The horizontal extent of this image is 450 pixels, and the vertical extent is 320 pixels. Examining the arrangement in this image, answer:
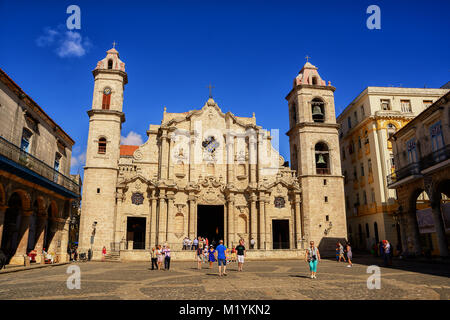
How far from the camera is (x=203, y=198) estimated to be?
32.7 m

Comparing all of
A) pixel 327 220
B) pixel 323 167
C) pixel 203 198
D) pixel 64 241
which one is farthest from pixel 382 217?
pixel 64 241

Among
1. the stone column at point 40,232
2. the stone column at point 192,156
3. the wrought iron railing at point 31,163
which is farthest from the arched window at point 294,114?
the stone column at point 40,232

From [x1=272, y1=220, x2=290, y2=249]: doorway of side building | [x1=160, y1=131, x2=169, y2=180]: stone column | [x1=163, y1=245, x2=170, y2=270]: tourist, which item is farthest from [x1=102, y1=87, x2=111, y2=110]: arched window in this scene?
[x1=272, y1=220, x2=290, y2=249]: doorway of side building

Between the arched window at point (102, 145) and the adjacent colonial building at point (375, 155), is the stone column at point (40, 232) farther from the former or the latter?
the adjacent colonial building at point (375, 155)

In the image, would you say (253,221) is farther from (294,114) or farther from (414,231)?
(414,231)

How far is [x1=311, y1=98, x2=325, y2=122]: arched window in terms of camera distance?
35.4 meters

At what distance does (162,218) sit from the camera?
30609 millimetres

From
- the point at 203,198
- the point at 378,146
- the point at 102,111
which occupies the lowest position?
the point at 203,198

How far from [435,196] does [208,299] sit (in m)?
18.5

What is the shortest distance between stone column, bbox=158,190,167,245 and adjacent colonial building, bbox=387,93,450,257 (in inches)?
740

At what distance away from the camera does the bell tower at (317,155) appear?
3198 centimetres

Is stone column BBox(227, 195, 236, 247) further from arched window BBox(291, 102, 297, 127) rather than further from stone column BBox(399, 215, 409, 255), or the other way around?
stone column BBox(399, 215, 409, 255)

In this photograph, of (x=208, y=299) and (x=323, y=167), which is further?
(x=323, y=167)
